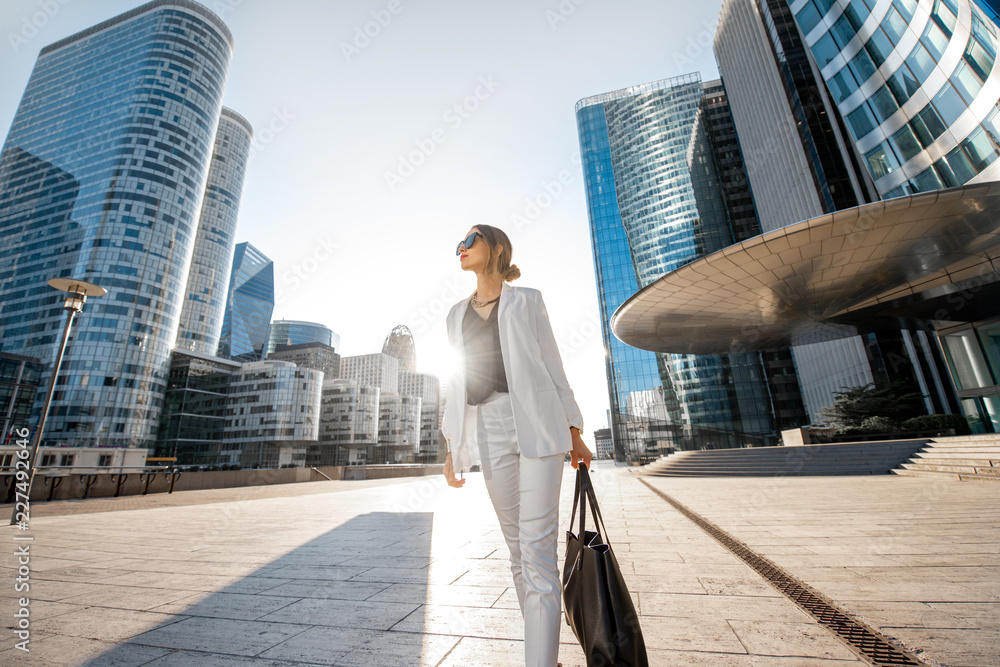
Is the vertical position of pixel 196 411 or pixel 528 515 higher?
pixel 196 411

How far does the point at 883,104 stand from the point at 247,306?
15073cm

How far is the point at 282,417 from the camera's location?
74.5m

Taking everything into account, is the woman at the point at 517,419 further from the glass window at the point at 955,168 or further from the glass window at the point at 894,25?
the glass window at the point at 894,25

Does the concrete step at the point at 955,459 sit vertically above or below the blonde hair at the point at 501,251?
below

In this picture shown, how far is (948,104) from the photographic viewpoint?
19078mm

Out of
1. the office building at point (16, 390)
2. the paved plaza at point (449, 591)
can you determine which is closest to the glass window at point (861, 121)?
the paved plaza at point (449, 591)

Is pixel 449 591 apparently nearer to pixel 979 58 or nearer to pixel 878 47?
pixel 979 58

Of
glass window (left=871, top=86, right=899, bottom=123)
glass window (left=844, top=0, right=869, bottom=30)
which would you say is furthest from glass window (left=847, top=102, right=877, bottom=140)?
glass window (left=844, top=0, right=869, bottom=30)

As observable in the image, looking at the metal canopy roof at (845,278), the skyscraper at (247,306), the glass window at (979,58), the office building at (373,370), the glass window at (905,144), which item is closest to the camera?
the metal canopy roof at (845,278)

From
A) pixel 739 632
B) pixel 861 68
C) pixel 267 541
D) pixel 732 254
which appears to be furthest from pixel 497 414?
pixel 861 68

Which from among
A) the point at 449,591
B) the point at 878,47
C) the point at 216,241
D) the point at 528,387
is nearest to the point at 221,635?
the point at 449,591

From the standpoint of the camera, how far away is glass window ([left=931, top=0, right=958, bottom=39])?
1742cm

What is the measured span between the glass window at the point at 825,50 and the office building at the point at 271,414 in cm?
7972

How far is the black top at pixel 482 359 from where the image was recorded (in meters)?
2.12
